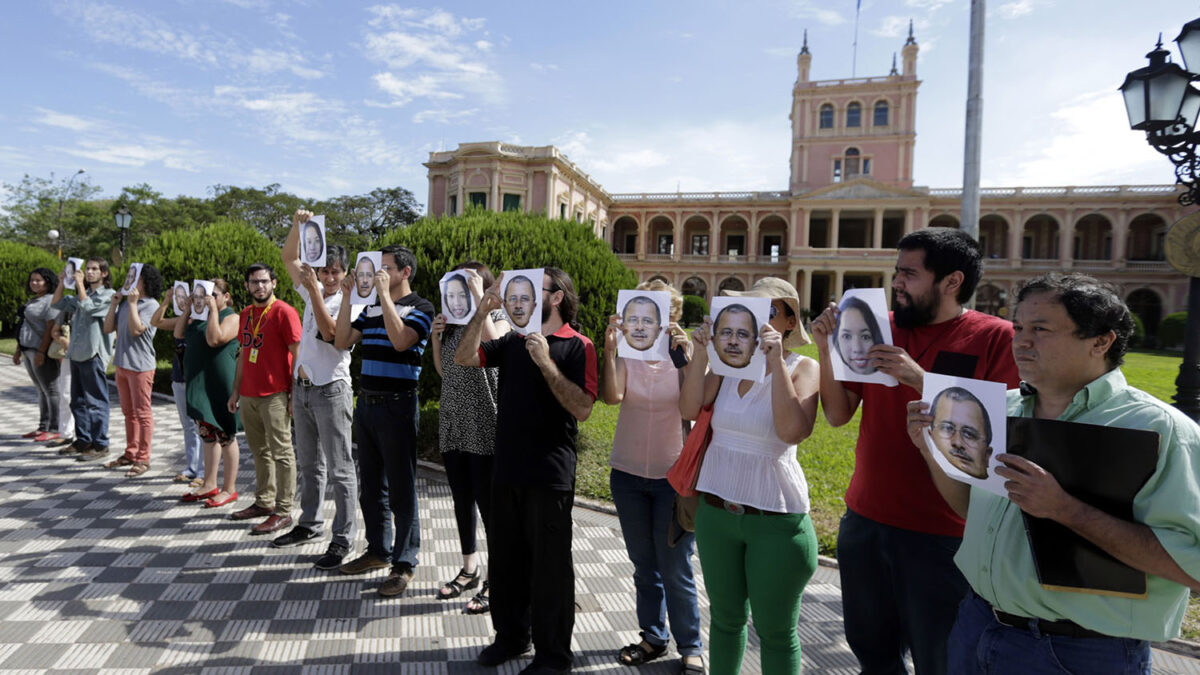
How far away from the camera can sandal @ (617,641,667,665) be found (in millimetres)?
3394

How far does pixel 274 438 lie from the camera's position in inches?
205

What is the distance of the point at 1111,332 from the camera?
1649 mm

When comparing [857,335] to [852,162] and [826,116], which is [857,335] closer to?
[852,162]

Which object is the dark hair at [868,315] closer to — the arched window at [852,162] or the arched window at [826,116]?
the arched window at [852,162]

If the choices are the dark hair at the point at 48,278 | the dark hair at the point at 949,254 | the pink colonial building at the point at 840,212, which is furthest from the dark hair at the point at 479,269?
the pink colonial building at the point at 840,212

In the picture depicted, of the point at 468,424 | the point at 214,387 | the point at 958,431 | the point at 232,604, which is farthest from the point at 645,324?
the point at 214,387

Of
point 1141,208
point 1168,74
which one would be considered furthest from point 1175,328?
point 1168,74

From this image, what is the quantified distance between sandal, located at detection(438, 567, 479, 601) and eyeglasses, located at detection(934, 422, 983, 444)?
3.27 meters

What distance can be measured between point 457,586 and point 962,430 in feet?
11.0

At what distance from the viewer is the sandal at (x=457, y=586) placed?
13.5 ft

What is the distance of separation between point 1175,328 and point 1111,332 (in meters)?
35.8

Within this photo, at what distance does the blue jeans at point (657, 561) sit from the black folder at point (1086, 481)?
69.4 inches

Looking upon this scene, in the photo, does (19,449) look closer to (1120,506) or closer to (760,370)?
(760,370)

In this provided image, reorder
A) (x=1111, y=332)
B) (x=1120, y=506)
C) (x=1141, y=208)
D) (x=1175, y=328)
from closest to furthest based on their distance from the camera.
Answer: (x=1120, y=506)
(x=1111, y=332)
(x=1175, y=328)
(x=1141, y=208)
